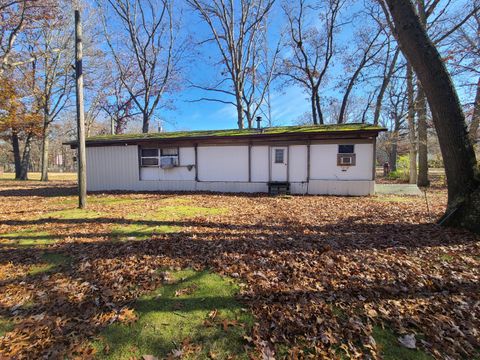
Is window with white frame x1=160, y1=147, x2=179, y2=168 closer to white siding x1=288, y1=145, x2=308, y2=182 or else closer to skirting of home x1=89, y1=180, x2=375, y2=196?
skirting of home x1=89, y1=180, x2=375, y2=196

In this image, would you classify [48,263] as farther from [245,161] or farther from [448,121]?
[245,161]

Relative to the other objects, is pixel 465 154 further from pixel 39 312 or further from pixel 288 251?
pixel 39 312

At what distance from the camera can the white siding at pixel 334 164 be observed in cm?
1071

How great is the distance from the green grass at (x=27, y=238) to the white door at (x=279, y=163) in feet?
29.2

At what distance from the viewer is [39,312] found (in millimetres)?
2729

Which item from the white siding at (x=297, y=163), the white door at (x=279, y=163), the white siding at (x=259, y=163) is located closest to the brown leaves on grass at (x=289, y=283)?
the white siding at (x=297, y=163)

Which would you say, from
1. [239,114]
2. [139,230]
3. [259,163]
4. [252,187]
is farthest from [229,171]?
[239,114]

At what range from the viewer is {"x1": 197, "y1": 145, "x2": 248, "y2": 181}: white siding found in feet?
39.5

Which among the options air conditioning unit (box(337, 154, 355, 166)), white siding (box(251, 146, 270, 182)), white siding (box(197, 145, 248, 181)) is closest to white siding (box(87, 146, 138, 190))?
white siding (box(197, 145, 248, 181))

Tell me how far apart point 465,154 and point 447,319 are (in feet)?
13.2

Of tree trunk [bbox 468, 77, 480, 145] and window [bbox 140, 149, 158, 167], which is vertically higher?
tree trunk [bbox 468, 77, 480, 145]

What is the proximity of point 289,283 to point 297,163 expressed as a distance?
8.83 m

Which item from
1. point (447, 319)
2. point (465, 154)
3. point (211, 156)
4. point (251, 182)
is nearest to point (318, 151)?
point (251, 182)

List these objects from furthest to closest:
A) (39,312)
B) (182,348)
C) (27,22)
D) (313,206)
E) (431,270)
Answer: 1. (27,22)
2. (313,206)
3. (431,270)
4. (39,312)
5. (182,348)
